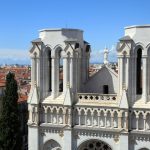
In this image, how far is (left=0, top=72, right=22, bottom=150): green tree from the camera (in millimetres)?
41906

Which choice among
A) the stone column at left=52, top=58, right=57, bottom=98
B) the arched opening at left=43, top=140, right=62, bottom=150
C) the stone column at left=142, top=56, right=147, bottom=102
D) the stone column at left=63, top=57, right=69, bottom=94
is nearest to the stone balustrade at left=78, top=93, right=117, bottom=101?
the stone column at left=63, top=57, right=69, bottom=94

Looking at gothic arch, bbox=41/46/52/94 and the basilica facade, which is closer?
the basilica facade

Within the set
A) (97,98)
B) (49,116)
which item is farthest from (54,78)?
(97,98)

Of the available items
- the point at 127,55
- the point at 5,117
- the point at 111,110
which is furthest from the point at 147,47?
the point at 5,117

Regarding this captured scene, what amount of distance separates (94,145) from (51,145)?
3838 millimetres

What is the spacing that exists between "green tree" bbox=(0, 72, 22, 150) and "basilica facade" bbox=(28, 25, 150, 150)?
317 inches

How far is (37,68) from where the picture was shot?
112 feet

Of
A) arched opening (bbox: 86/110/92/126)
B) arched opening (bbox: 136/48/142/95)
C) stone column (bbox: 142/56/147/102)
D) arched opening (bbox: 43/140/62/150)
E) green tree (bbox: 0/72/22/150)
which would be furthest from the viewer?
green tree (bbox: 0/72/22/150)

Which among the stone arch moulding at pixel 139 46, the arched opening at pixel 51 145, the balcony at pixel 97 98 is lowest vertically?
the arched opening at pixel 51 145

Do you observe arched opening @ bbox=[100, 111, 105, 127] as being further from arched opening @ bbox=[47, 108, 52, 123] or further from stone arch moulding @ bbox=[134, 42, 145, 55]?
stone arch moulding @ bbox=[134, 42, 145, 55]

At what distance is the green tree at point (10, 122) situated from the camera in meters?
41.9

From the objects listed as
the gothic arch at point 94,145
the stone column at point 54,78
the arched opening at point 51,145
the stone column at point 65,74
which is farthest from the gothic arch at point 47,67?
the gothic arch at point 94,145

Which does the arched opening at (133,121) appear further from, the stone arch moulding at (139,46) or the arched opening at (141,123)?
the stone arch moulding at (139,46)

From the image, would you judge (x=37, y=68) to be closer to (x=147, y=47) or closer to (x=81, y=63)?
(x=81, y=63)
